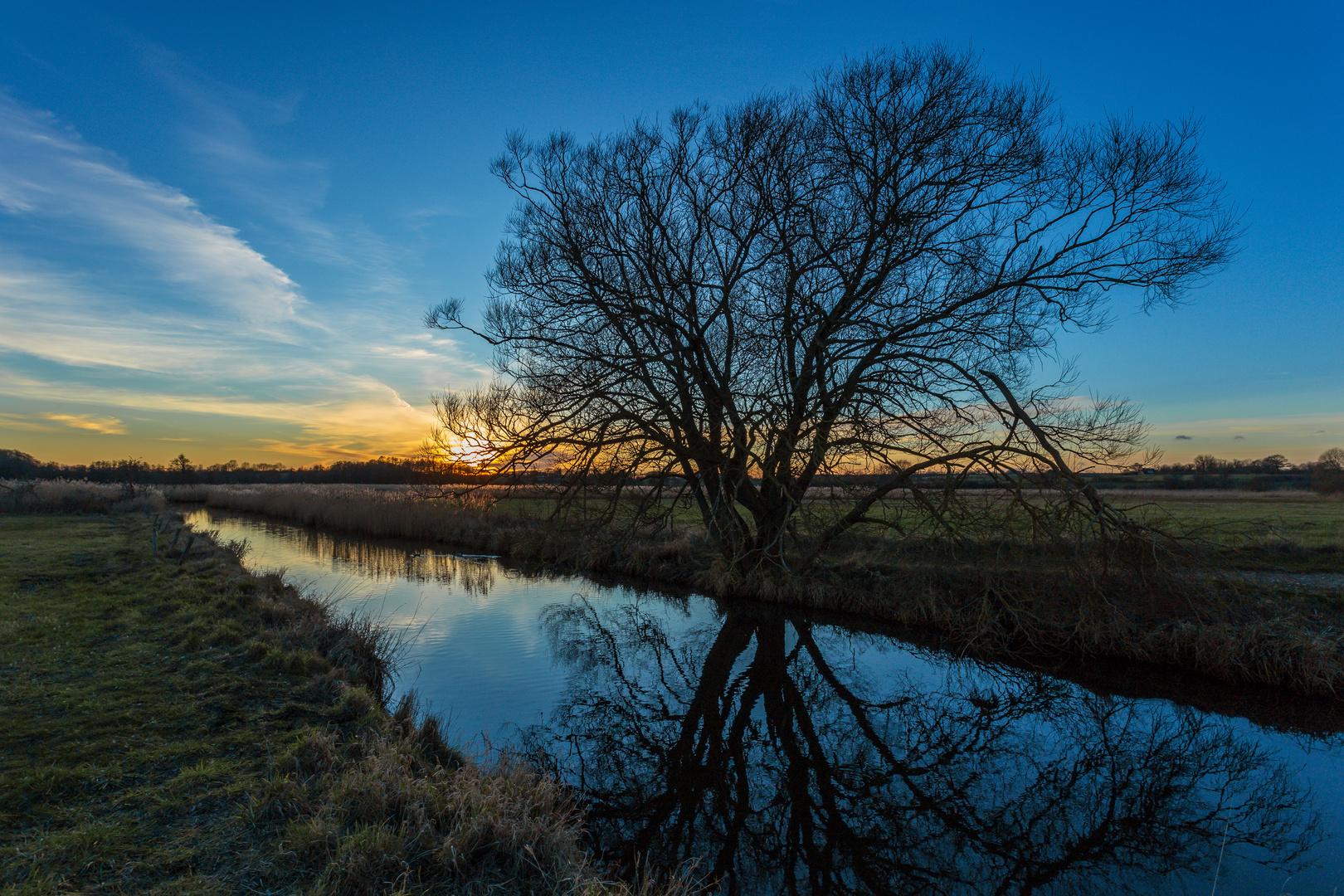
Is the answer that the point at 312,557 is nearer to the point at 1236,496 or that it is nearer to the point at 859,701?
the point at 859,701

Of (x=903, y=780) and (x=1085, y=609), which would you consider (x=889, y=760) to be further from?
(x=1085, y=609)

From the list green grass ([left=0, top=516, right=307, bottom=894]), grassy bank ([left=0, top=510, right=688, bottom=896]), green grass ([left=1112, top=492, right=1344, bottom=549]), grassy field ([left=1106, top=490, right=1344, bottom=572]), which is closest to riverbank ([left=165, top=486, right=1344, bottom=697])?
grassy field ([left=1106, top=490, right=1344, bottom=572])

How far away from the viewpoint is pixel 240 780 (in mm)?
4688

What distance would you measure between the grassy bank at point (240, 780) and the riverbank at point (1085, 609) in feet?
20.0

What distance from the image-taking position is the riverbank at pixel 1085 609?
8.75 meters

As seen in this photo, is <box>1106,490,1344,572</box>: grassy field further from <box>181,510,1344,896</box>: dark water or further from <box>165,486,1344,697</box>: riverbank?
<box>181,510,1344,896</box>: dark water

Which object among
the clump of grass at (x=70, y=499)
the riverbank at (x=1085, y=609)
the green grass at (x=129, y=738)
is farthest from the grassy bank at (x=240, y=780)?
the clump of grass at (x=70, y=499)

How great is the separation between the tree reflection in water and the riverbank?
1.09m

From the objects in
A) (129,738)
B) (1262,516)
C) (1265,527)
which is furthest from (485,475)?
(1262,516)

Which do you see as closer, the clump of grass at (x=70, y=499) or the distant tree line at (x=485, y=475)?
the distant tree line at (x=485, y=475)

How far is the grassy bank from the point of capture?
3.64 m

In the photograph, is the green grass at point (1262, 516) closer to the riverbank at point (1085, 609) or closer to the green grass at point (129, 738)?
the riverbank at point (1085, 609)

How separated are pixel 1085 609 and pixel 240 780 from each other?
36.2 feet

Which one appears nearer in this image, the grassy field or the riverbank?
the riverbank
